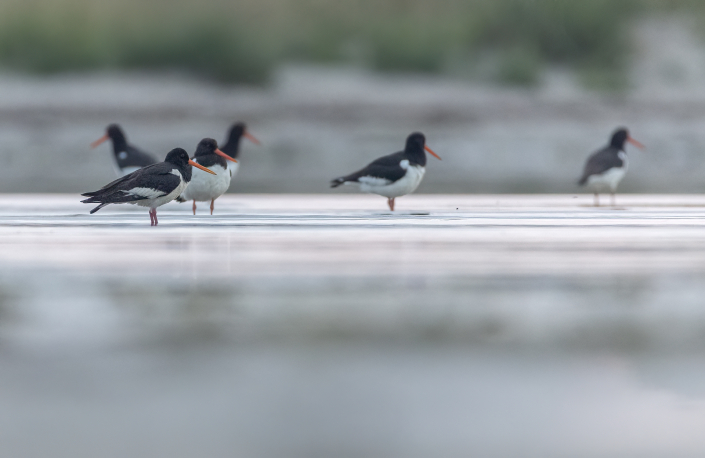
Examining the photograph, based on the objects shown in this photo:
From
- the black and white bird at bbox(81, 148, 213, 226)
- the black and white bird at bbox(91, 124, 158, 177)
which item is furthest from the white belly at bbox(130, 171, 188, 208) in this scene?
the black and white bird at bbox(91, 124, 158, 177)

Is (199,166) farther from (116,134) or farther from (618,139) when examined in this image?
(618,139)

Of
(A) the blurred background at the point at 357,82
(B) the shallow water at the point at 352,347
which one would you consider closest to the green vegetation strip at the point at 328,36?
(A) the blurred background at the point at 357,82

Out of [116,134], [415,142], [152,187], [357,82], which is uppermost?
[357,82]

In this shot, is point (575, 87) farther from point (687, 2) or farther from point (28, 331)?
point (28, 331)

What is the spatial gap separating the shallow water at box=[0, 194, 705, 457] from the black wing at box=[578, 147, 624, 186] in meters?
5.86

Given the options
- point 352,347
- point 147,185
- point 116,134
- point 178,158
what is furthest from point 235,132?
point 352,347

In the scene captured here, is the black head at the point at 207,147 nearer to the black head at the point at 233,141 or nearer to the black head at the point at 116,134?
A: the black head at the point at 233,141

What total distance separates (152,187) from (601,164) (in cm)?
694

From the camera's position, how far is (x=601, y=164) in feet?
50.4

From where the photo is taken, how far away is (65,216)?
1231 cm

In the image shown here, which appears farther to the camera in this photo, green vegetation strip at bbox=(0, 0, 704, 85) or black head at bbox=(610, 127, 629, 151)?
green vegetation strip at bbox=(0, 0, 704, 85)

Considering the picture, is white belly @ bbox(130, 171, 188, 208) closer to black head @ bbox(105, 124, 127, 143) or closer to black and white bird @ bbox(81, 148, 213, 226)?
black and white bird @ bbox(81, 148, 213, 226)

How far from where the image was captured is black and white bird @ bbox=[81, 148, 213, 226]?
10906 millimetres

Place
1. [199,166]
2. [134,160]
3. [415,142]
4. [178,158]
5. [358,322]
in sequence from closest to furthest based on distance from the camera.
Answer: [358,322]
[178,158]
[199,166]
[415,142]
[134,160]
